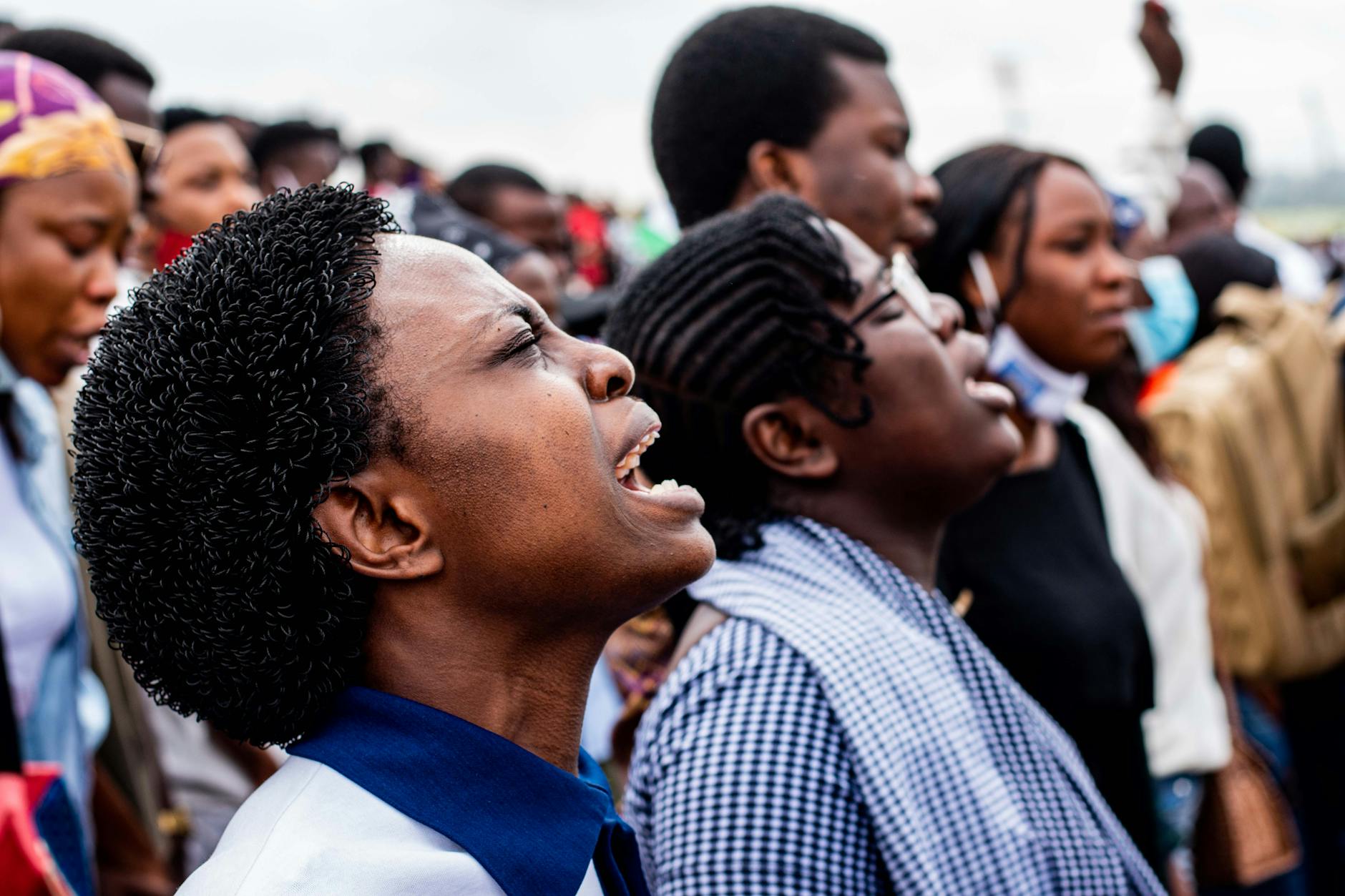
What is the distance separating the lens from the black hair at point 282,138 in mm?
6777

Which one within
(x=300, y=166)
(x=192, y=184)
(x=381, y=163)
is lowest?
(x=381, y=163)

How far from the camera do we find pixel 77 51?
4.65m

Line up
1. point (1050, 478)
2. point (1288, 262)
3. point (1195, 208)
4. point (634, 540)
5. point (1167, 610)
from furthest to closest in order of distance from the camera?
1. point (1288, 262)
2. point (1195, 208)
3. point (1167, 610)
4. point (1050, 478)
5. point (634, 540)

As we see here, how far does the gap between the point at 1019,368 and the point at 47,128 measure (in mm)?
2312

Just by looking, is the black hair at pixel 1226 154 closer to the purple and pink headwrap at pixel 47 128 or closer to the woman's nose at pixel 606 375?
the purple and pink headwrap at pixel 47 128

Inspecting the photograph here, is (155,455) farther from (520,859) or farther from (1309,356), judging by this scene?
(1309,356)

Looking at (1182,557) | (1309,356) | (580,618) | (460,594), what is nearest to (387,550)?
(460,594)

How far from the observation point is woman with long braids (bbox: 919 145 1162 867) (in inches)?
105

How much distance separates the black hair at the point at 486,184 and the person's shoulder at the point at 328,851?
4.74 m

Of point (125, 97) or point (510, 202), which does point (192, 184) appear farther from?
point (510, 202)

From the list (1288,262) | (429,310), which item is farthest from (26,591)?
(1288,262)

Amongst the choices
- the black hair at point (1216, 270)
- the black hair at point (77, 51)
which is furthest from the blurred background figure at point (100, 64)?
the black hair at point (1216, 270)

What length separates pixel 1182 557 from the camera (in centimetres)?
342

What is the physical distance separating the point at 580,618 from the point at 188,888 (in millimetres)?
500
